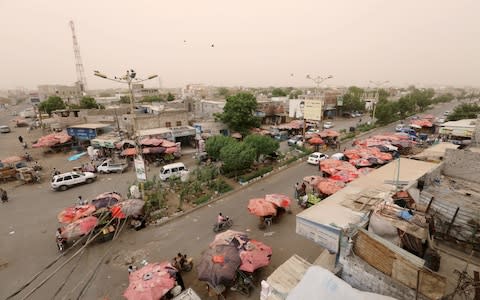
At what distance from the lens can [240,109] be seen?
30.8 meters

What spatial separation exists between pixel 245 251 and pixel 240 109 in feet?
77.8

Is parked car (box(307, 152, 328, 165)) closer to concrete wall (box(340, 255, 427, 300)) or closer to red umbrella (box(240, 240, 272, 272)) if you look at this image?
red umbrella (box(240, 240, 272, 272))

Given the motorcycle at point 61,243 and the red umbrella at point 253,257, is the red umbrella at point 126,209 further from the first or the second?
the red umbrella at point 253,257

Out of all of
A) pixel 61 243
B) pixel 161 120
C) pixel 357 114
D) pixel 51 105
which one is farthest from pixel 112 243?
pixel 357 114

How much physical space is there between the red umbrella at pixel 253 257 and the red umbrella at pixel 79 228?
26.4 feet

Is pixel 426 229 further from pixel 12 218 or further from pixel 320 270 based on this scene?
pixel 12 218

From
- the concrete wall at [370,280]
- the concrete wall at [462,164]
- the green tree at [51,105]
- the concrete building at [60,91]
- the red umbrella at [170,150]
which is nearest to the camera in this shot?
the concrete wall at [370,280]

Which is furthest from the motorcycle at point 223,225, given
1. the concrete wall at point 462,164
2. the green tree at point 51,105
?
the green tree at point 51,105

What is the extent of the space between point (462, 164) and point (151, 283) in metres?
14.9

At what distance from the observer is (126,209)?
12.7m

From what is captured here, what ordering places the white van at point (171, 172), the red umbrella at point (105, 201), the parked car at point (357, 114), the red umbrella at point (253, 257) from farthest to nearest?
the parked car at point (357, 114) → the white van at point (171, 172) → the red umbrella at point (105, 201) → the red umbrella at point (253, 257)

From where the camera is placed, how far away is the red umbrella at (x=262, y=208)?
481 inches

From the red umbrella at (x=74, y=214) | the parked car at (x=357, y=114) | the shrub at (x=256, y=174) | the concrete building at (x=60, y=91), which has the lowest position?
the shrub at (x=256, y=174)

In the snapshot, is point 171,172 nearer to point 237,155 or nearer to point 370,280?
point 237,155
